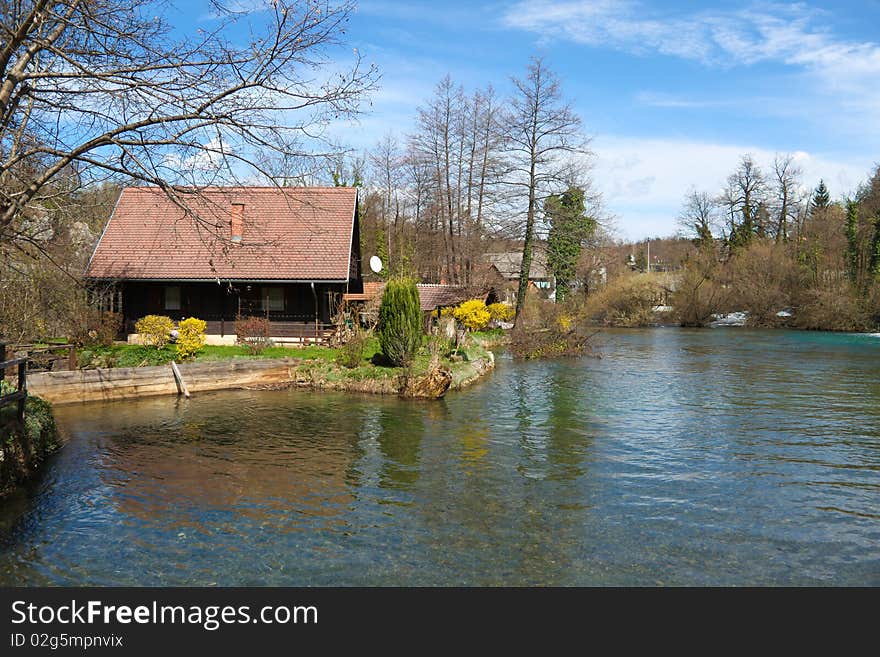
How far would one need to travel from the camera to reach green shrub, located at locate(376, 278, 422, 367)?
19.7 meters

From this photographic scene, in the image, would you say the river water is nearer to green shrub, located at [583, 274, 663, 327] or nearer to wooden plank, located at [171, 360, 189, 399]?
wooden plank, located at [171, 360, 189, 399]

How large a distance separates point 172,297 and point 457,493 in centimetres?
1916

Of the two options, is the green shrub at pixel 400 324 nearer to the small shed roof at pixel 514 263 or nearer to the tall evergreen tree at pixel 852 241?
the small shed roof at pixel 514 263

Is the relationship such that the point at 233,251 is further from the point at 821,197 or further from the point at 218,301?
the point at 821,197

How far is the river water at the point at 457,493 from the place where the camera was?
7.25 m

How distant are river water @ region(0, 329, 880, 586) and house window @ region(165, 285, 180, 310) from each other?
8.42 metres

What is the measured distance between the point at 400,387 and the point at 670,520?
1086 centimetres

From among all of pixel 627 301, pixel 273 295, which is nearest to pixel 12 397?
pixel 273 295

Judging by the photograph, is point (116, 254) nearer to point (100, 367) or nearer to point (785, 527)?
point (100, 367)

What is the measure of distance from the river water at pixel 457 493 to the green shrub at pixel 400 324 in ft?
7.19

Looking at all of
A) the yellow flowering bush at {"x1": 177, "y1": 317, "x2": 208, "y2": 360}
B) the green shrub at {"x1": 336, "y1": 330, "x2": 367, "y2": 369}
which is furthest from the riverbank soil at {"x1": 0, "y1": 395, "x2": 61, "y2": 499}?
the green shrub at {"x1": 336, "y1": 330, "x2": 367, "y2": 369}

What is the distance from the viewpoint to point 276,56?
7879 millimetres

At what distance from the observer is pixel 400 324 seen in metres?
19.6

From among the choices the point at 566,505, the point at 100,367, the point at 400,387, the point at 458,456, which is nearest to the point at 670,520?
the point at 566,505
